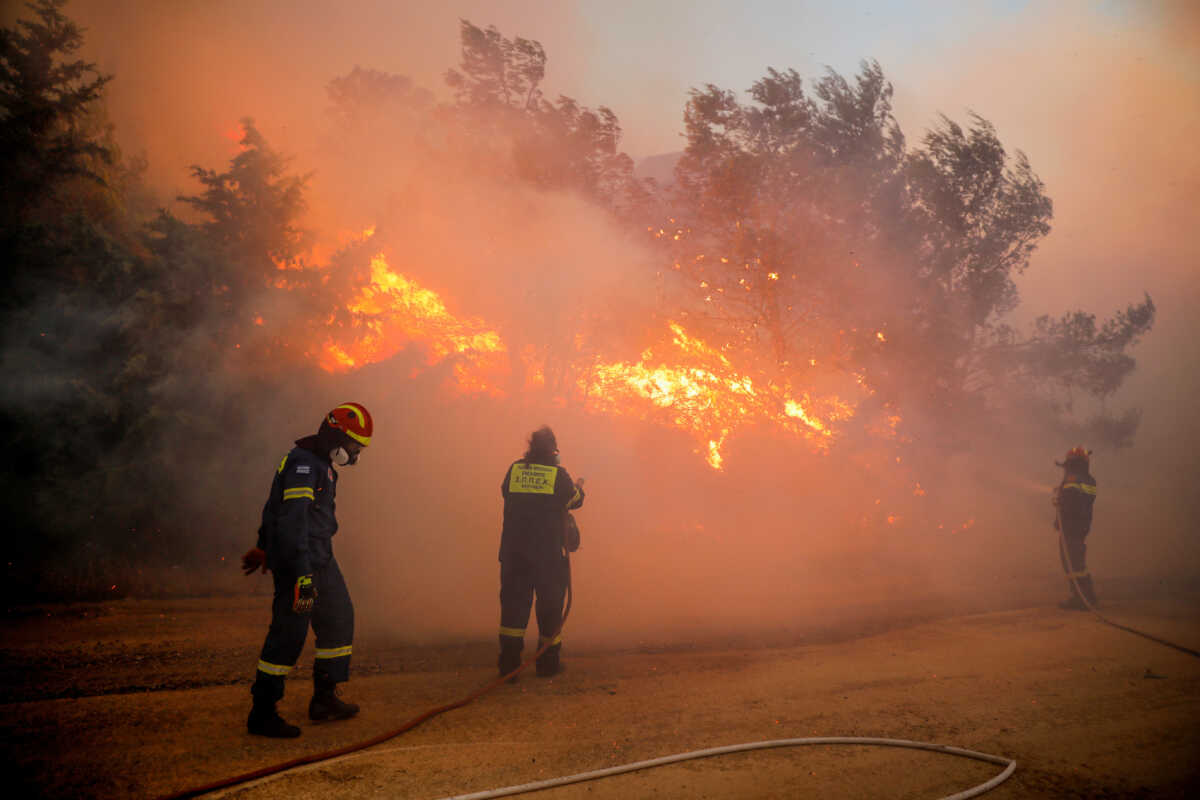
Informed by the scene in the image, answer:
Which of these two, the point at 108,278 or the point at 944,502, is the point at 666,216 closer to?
the point at 944,502

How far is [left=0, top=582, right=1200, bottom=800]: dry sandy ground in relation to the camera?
156 inches

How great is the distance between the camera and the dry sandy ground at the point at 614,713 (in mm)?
3953

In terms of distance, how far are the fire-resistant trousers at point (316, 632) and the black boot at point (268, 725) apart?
62mm

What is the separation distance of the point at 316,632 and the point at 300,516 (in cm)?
95

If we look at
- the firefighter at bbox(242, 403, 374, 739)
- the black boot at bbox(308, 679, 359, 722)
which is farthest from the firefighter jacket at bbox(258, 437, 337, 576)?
the black boot at bbox(308, 679, 359, 722)

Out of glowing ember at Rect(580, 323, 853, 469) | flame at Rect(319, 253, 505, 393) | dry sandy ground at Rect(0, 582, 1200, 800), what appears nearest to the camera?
dry sandy ground at Rect(0, 582, 1200, 800)

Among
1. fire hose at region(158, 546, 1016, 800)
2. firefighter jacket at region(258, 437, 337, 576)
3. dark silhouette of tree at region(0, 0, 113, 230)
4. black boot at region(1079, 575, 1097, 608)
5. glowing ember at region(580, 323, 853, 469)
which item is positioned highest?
A: dark silhouette of tree at region(0, 0, 113, 230)

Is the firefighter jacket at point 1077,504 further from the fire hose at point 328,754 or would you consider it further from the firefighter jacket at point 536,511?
the fire hose at point 328,754

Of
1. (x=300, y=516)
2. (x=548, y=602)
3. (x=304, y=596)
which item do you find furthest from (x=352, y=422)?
(x=548, y=602)

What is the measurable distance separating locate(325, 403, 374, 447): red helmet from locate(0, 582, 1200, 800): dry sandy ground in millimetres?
2029

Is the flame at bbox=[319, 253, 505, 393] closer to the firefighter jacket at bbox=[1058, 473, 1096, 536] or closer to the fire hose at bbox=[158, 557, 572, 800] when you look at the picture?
the fire hose at bbox=[158, 557, 572, 800]

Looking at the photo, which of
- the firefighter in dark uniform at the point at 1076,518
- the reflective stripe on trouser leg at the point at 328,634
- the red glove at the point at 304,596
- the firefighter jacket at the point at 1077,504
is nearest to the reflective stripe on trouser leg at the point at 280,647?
the red glove at the point at 304,596

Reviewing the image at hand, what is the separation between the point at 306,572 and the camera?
4398mm

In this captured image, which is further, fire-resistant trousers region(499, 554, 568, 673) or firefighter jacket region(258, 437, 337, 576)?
fire-resistant trousers region(499, 554, 568, 673)
